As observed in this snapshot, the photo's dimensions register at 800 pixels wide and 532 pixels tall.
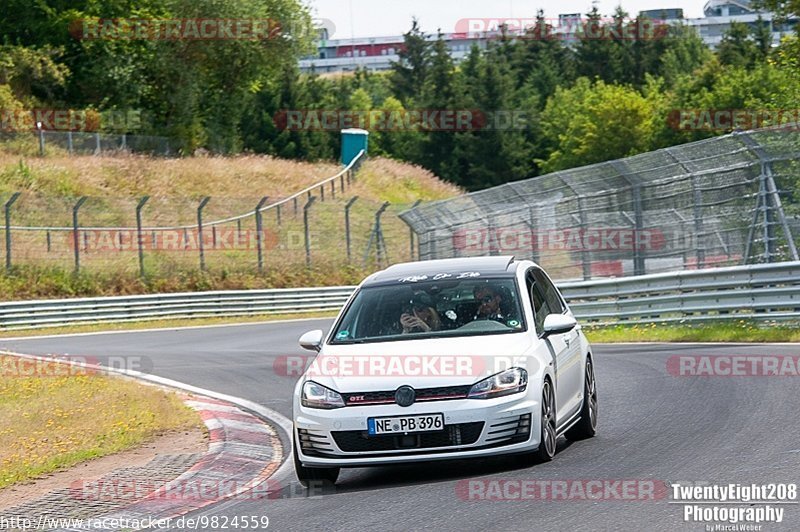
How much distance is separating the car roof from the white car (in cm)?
5

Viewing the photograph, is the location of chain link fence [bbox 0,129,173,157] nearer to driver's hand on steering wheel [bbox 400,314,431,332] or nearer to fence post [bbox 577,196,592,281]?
fence post [bbox 577,196,592,281]

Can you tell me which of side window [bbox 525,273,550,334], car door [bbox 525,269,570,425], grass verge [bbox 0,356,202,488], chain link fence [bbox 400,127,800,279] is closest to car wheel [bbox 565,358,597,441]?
car door [bbox 525,269,570,425]

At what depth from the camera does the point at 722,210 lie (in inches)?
837

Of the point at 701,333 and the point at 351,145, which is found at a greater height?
the point at 351,145

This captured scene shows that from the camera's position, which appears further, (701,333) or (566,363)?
(701,333)

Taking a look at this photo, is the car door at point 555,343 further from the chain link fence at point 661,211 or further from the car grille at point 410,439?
the chain link fence at point 661,211

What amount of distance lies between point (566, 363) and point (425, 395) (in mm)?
1666

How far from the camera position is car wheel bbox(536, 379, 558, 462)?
8.56m

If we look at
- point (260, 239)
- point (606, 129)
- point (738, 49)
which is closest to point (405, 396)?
point (260, 239)

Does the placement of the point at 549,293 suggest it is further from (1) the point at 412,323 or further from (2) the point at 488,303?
(1) the point at 412,323

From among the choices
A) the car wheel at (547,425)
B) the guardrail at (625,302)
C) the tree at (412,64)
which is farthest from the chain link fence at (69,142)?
the tree at (412,64)

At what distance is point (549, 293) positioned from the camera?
10492mm

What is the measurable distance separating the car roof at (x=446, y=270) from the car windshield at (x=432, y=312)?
0.35ft

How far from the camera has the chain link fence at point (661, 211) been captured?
19594mm
